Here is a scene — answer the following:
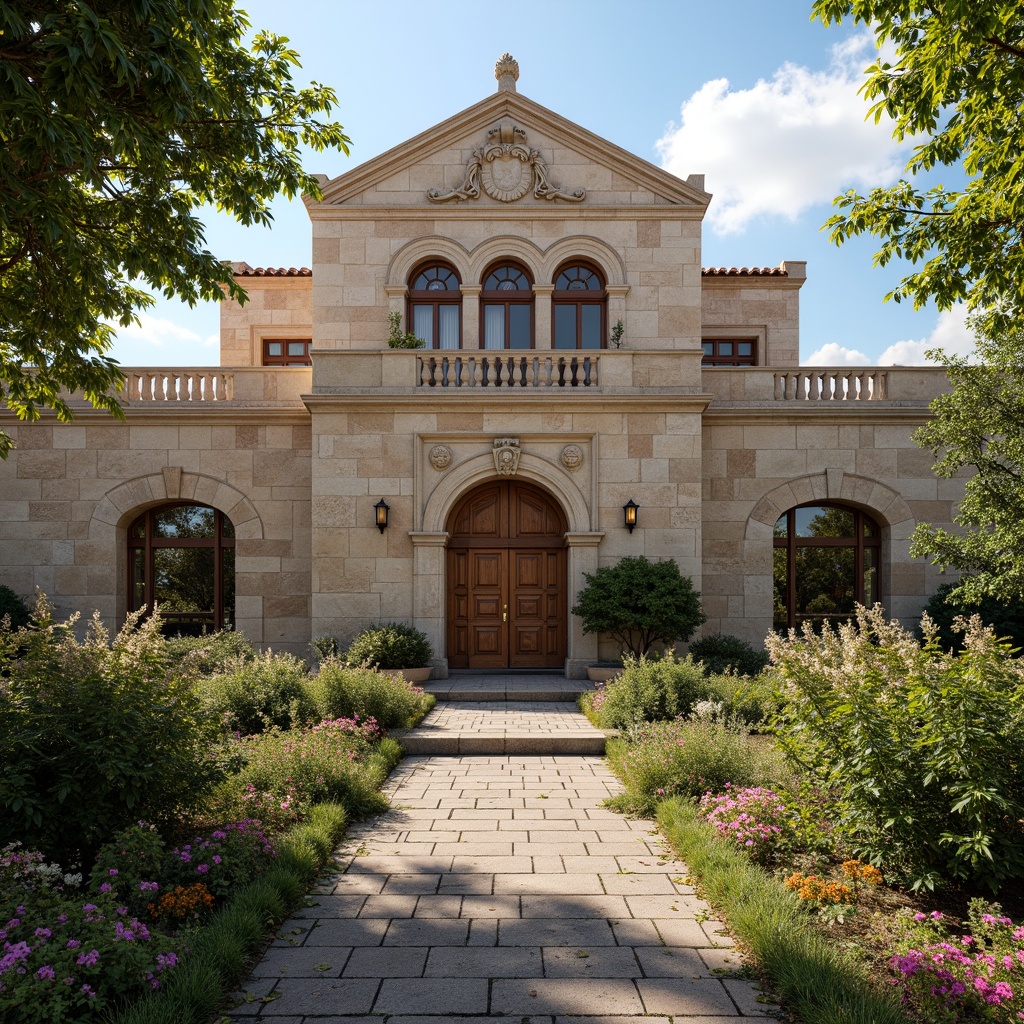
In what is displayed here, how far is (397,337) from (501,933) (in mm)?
12033

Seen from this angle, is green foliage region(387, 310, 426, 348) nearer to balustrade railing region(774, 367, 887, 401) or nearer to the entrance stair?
the entrance stair

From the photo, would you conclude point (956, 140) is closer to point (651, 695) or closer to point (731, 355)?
point (651, 695)

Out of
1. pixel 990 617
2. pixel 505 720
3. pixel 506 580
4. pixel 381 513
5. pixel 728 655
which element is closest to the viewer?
pixel 505 720

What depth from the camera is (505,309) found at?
612 inches

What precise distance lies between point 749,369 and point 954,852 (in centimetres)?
1178

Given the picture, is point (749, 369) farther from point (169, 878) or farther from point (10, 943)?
point (10, 943)

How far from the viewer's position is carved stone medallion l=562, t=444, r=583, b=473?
1428cm

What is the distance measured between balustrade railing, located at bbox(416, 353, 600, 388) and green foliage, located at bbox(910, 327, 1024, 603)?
20.0 ft

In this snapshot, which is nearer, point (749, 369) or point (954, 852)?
point (954, 852)

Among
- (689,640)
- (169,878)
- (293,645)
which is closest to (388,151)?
(293,645)

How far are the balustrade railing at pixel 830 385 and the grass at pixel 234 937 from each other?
12.7 m

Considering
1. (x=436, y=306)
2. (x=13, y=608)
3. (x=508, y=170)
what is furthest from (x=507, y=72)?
(x=13, y=608)

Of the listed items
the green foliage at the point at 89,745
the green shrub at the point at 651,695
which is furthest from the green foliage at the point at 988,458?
the green foliage at the point at 89,745

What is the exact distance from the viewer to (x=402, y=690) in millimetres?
10453
